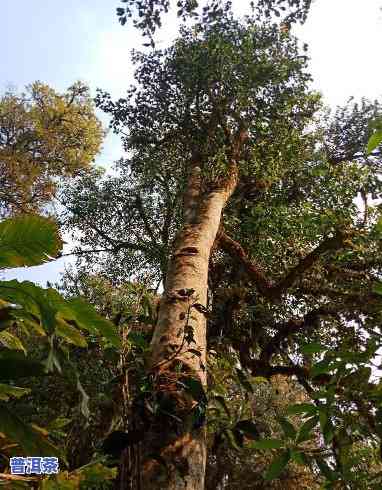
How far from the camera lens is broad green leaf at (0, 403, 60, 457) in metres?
1.43

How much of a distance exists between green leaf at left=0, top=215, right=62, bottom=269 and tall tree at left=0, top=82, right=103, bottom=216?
1759 cm

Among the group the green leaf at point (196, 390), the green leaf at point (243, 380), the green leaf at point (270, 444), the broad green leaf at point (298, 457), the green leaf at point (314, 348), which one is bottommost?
the broad green leaf at point (298, 457)

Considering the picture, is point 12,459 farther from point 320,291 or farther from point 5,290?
point 320,291

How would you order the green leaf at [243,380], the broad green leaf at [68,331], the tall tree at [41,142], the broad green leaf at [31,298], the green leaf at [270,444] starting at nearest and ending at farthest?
the broad green leaf at [31,298] < the green leaf at [270,444] < the broad green leaf at [68,331] < the green leaf at [243,380] < the tall tree at [41,142]

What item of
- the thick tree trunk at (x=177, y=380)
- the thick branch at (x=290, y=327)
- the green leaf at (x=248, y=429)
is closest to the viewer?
the thick tree trunk at (x=177, y=380)

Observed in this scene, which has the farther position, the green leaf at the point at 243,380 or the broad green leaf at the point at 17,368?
the green leaf at the point at 243,380

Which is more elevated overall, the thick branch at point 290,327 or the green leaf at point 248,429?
the thick branch at point 290,327

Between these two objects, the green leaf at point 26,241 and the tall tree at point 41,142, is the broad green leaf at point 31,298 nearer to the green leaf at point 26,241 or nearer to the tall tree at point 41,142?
the green leaf at point 26,241

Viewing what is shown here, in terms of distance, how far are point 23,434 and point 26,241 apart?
2.50 ft

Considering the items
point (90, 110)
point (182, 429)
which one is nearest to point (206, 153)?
point (182, 429)

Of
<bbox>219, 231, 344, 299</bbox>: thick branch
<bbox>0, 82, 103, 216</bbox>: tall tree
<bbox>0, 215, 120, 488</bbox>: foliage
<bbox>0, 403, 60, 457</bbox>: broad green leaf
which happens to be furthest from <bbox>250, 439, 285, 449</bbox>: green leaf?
<bbox>0, 82, 103, 216</bbox>: tall tree

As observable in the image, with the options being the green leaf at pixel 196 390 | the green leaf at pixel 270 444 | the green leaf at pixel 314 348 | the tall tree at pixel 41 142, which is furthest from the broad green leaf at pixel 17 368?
the tall tree at pixel 41 142

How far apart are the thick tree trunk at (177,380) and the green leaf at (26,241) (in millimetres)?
1052

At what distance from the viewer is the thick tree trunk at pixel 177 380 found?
223 centimetres
